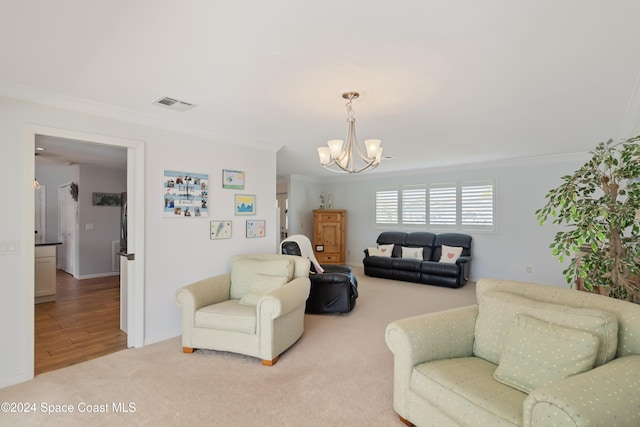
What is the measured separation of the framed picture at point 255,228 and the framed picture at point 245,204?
130mm

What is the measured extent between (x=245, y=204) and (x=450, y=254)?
411 cm

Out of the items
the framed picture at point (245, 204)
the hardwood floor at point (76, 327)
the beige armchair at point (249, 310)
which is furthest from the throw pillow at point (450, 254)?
the hardwood floor at point (76, 327)

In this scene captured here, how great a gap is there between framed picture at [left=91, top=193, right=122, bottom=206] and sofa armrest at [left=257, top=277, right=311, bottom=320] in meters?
5.83

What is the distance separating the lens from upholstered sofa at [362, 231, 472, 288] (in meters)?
6.08

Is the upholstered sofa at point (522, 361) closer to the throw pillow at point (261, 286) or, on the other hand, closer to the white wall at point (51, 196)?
the throw pillow at point (261, 286)

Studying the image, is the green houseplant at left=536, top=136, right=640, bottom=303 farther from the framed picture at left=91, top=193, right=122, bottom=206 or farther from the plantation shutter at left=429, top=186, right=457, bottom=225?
the framed picture at left=91, top=193, right=122, bottom=206

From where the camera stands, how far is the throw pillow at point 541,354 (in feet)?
5.26

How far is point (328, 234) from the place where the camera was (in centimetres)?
823

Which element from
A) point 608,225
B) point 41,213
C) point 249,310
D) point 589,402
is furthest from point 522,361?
point 41,213

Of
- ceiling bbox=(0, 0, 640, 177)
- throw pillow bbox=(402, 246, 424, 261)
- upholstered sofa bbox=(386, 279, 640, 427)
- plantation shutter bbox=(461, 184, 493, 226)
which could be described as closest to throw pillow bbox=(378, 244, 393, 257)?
throw pillow bbox=(402, 246, 424, 261)

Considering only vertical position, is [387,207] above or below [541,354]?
above

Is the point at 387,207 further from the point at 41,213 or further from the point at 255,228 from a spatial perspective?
the point at 41,213

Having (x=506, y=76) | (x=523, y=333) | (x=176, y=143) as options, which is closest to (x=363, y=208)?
(x=176, y=143)

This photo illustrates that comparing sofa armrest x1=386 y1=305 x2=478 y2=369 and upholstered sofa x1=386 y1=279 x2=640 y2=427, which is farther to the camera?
sofa armrest x1=386 y1=305 x2=478 y2=369
